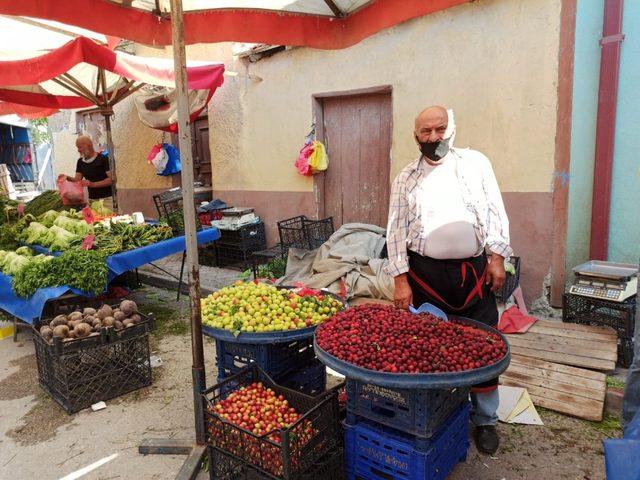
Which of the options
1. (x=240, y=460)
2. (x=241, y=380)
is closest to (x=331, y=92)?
(x=241, y=380)

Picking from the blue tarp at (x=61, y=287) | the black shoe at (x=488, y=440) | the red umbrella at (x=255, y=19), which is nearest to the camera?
the black shoe at (x=488, y=440)

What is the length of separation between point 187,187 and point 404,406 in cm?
168

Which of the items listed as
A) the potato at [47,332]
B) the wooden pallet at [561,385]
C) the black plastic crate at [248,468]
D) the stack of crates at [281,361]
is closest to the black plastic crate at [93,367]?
the potato at [47,332]

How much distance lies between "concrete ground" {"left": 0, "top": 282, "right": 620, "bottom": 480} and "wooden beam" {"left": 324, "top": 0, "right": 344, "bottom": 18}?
3082 millimetres

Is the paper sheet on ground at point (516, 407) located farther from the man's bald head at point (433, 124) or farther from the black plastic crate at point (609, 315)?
the man's bald head at point (433, 124)

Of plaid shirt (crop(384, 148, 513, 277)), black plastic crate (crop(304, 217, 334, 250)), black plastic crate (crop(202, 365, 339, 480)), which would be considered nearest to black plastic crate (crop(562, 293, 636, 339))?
plaid shirt (crop(384, 148, 513, 277))

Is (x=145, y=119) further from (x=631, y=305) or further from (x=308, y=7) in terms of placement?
(x=631, y=305)

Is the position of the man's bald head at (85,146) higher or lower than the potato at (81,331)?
higher

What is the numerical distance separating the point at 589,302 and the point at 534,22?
2812 millimetres

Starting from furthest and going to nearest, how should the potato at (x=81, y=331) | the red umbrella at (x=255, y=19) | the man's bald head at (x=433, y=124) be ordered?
the potato at (x=81, y=331) → the red umbrella at (x=255, y=19) → the man's bald head at (x=433, y=124)

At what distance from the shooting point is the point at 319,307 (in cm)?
312

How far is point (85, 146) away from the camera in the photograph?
6.98 meters

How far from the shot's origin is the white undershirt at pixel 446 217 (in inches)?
109

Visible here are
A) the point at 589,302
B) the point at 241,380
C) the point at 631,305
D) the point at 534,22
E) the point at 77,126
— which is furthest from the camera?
the point at 77,126
